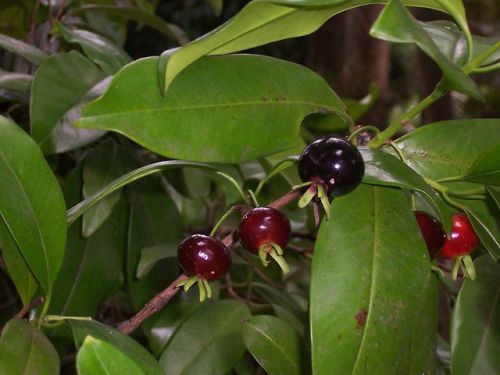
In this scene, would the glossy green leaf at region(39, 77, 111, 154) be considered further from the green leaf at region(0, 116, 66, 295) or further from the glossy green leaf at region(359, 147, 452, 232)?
the glossy green leaf at region(359, 147, 452, 232)

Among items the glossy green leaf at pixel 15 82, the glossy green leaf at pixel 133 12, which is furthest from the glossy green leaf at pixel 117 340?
the glossy green leaf at pixel 133 12

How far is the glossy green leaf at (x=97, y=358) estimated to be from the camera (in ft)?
1.31

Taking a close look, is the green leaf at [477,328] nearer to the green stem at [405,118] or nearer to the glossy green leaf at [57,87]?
the green stem at [405,118]

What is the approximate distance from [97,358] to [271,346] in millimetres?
276

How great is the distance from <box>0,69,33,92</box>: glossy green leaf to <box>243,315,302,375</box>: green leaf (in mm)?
486

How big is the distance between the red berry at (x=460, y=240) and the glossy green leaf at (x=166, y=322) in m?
0.38

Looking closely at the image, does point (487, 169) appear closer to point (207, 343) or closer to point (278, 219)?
point (278, 219)

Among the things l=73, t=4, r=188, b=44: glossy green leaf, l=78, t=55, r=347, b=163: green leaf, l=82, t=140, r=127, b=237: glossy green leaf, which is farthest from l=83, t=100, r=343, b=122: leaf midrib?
l=73, t=4, r=188, b=44: glossy green leaf

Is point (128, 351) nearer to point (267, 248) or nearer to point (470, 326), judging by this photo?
point (267, 248)

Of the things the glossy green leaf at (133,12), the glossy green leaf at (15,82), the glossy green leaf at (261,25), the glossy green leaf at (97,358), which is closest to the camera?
the glossy green leaf at (97,358)

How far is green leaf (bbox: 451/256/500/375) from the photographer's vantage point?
0.67 meters

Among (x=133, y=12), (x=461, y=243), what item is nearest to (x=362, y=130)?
(x=461, y=243)

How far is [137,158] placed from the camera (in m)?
1.11

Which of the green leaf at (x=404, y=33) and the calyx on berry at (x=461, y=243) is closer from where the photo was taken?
the green leaf at (x=404, y=33)
